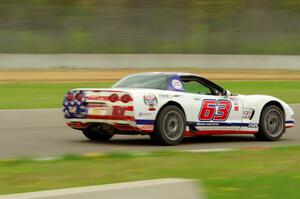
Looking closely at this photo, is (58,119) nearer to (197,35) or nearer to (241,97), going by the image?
(241,97)

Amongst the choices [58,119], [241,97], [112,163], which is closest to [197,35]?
[58,119]

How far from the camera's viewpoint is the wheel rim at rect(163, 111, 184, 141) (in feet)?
42.0

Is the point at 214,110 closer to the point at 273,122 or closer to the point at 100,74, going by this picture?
the point at 273,122

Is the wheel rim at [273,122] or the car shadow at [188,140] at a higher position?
the wheel rim at [273,122]

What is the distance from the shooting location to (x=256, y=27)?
4788cm

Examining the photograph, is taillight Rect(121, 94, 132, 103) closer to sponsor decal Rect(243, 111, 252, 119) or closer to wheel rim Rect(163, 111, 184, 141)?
wheel rim Rect(163, 111, 184, 141)

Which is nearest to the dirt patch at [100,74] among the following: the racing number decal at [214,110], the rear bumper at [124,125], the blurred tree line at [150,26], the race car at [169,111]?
the blurred tree line at [150,26]

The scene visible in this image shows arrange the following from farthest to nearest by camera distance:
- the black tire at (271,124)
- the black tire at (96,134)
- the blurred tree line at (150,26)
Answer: the blurred tree line at (150,26) < the black tire at (271,124) < the black tire at (96,134)

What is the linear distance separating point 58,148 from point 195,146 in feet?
7.78

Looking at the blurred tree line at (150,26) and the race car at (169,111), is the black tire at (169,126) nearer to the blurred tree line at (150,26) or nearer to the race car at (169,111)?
the race car at (169,111)

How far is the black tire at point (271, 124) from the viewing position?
14.4 metres

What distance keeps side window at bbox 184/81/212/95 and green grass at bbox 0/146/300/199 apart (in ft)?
7.79

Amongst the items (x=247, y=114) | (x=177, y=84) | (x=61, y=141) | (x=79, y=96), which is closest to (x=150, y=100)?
(x=177, y=84)

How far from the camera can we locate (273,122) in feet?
47.8
